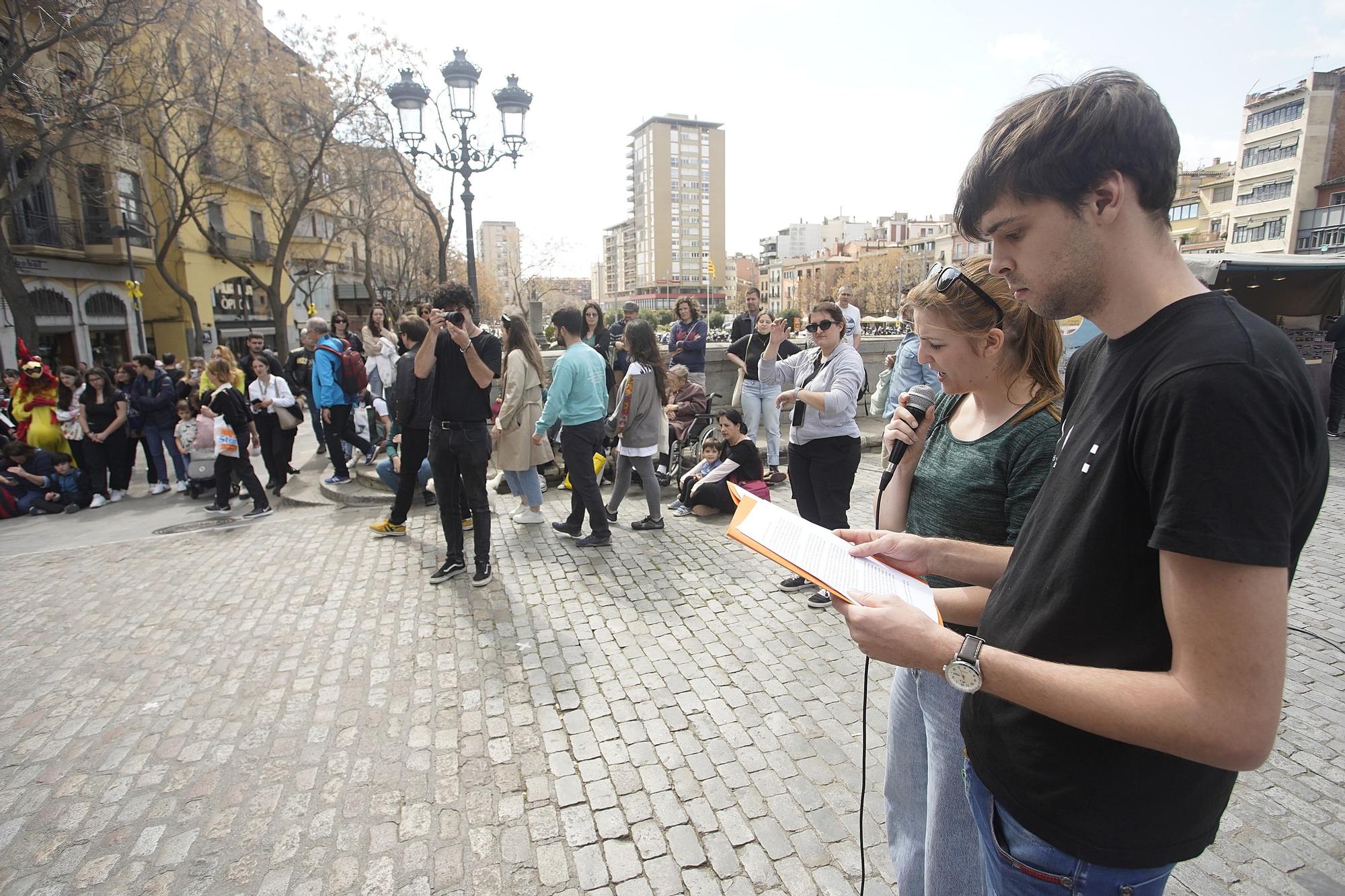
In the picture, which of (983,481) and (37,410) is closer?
(983,481)

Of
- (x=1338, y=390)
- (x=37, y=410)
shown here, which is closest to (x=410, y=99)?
(x=37, y=410)

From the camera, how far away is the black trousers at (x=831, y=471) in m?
4.61

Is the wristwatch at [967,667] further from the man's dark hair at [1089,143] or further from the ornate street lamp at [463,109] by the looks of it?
the ornate street lamp at [463,109]

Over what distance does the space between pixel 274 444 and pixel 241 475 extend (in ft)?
3.88

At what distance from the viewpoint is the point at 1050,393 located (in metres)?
1.85

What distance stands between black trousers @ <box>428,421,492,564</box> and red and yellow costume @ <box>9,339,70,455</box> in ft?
24.1

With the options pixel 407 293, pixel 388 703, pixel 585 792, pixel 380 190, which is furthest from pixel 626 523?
pixel 407 293

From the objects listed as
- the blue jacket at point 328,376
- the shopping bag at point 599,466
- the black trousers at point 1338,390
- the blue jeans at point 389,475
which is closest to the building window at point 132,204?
the blue jacket at point 328,376

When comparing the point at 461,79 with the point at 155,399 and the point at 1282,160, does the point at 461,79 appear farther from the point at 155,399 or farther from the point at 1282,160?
the point at 1282,160

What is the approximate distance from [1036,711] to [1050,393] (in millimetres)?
1014

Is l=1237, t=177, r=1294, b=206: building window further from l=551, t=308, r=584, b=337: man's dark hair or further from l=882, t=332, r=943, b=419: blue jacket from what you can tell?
l=551, t=308, r=584, b=337: man's dark hair

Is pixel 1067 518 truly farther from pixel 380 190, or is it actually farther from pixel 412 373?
pixel 380 190

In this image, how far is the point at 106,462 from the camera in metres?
9.20

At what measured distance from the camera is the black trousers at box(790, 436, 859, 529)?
4609 millimetres
